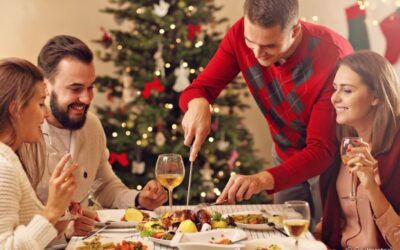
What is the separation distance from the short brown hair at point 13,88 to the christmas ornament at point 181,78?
2.20 m

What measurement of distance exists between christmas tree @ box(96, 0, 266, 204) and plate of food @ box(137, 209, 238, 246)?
2016mm

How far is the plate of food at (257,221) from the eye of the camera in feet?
6.56

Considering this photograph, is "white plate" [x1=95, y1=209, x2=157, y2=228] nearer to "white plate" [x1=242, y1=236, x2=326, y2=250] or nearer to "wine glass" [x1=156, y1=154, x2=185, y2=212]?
"wine glass" [x1=156, y1=154, x2=185, y2=212]

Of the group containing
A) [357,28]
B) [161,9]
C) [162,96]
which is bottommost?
[162,96]

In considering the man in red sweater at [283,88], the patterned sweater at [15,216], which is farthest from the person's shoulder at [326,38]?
the patterned sweater at [15,216]

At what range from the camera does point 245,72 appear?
2.72 m

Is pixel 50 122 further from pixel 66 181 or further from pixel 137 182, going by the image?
pixel 137 182

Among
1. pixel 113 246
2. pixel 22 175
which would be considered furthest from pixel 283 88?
pixel 22 175

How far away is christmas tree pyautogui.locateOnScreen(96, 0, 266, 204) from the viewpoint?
404cm

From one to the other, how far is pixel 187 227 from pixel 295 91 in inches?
36.8

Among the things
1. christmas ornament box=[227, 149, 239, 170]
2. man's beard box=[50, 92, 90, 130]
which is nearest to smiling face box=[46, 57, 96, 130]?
man's beard box=[50, 92, 90, 130]

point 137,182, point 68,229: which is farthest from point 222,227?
point 137,182

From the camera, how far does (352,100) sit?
225 cm

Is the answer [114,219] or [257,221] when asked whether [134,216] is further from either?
[257,221]
